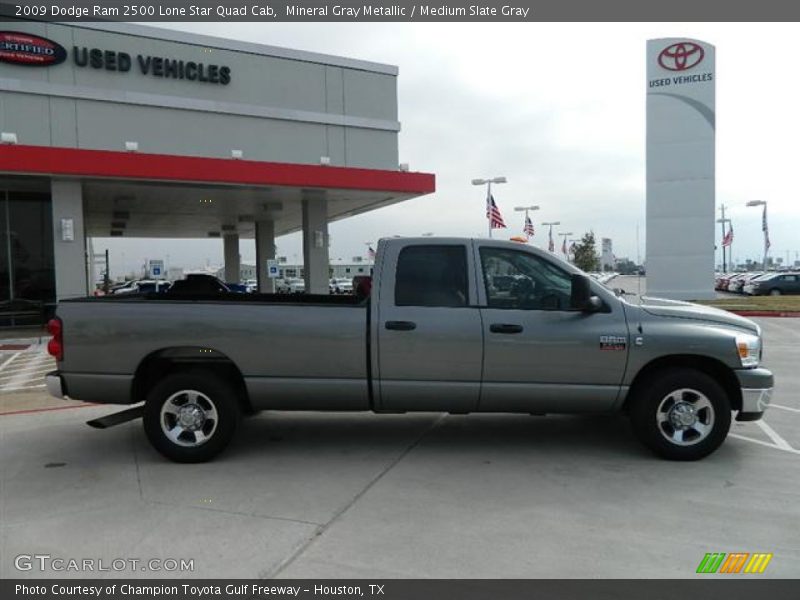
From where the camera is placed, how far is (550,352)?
5293mm

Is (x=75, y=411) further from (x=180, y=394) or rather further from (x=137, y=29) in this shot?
(x=137, y=29)

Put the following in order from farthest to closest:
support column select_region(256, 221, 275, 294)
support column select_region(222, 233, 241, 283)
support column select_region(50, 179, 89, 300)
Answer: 1. support column select_region(222, 233, 241, 283)
2. support column select_region(256, 221, 275, 294)
3. support column select_region(50, 179, 89, 300)

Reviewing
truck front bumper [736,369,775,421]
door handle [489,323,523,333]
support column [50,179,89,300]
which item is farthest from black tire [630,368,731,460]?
support column [50,179,89,300]

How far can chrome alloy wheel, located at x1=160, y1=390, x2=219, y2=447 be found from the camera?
545 centimetres

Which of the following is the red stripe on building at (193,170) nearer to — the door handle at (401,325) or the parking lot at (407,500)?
the parking lot at (407,500)

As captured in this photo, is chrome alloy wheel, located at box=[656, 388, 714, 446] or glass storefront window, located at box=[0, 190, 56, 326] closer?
chrome alloy wheel, located at box=[656, 388, 714, 446]

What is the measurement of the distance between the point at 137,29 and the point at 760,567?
70.8 feet

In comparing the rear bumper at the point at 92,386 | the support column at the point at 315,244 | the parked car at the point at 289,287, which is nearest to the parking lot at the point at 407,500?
the rear bumper at the point at 92,386

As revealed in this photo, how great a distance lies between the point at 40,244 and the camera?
66.6 feet

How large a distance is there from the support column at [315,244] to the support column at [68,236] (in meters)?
6.83

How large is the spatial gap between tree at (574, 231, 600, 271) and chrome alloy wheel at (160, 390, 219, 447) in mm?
63599

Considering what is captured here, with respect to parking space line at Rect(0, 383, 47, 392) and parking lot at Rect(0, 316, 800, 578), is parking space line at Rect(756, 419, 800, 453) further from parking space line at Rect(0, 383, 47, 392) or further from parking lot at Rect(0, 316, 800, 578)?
parking space line at Rect(0, 383, 47, 392)

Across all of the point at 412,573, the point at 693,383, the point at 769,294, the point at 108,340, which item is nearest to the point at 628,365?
the point at 693,383
